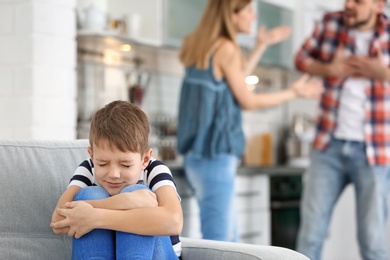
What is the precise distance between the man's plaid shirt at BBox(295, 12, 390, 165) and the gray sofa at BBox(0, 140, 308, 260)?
161 cm

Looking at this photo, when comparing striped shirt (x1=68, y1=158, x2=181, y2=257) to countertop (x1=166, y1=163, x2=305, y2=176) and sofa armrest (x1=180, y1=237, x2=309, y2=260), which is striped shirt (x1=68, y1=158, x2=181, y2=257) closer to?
sofa armrest (x1=180, y1=237, x2=309, y2=260)

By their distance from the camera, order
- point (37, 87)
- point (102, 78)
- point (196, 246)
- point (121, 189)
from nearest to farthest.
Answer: point (121, 189) → point (196, 246) → point (37, 87) → point (102, 78)

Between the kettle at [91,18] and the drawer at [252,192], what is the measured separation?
4.07 ft

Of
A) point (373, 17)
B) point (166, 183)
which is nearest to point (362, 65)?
point (373, 17)

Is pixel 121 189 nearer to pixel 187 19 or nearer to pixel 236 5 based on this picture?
pixel 236 5

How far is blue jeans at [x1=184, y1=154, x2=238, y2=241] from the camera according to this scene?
3783 millimetres

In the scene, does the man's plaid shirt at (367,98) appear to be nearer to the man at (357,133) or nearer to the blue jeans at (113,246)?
the man at (357,133)

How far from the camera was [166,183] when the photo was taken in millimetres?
2188

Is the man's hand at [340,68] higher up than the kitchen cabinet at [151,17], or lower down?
lower down

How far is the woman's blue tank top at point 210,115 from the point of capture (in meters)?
3.79

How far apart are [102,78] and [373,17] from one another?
5.94 feet

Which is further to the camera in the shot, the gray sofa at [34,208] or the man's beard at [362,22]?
the man's beard at [362,22]

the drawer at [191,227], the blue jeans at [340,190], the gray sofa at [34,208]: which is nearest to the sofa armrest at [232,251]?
the gray sofa at [34,208]

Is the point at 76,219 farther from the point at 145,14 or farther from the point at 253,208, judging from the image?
the point at 253,208
